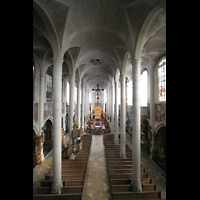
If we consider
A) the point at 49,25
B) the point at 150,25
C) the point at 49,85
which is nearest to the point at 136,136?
the point at 150,25

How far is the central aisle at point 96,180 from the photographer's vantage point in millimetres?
7010

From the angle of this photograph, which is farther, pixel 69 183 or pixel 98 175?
pixel 98 175

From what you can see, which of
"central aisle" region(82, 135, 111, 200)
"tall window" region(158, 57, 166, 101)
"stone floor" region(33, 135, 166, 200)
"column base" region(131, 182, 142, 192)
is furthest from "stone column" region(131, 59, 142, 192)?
"tall window" region(158, 57, 166, 101)

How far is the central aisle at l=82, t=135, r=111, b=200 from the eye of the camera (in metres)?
7.01

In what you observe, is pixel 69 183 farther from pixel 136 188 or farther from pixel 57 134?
pixel 136 188

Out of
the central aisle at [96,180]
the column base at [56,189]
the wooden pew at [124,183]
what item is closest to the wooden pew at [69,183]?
the column base at [56,189]

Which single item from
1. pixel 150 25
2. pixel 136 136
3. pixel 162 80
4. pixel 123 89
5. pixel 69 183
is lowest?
pixel 69 183

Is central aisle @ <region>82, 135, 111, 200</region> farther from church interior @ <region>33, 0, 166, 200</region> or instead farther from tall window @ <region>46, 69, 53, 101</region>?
tall window @ <region>46, 69, 53, 101</region>

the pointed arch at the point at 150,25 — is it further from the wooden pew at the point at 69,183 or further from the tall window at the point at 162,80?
the wooden pew at the point at 69,183

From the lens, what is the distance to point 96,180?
8.41 meters
